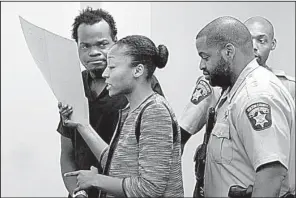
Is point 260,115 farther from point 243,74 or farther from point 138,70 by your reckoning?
point 138,70

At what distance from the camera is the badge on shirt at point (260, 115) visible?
3.89 feet

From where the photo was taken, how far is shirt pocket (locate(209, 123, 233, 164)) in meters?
1.29

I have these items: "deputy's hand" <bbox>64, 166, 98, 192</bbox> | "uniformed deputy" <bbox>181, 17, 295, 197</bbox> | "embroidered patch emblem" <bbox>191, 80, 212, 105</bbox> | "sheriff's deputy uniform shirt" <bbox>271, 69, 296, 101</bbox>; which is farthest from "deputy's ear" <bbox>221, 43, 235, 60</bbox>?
"sheriff's deputy uniform shirt" <bbox>271, 69, 296, 101</bbox>

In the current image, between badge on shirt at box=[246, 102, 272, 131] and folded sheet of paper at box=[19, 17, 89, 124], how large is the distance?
432 millimetres

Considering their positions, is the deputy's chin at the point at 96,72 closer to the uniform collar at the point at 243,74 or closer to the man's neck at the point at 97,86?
the man's neck at the point at 97,86

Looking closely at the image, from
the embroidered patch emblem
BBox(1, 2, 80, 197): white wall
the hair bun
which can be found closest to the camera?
the hair bun

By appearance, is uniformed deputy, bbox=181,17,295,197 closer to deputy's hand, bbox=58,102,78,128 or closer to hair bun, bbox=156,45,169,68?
hair bun, bbox=156,45,169,68

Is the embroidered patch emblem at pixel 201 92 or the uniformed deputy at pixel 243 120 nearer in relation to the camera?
the uniformed deputy at pixel 243 120

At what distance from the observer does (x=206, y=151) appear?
1398mm

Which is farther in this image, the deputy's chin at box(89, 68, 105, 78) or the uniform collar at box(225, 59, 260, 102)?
the deputy's chin at box(89, 68, 105, 78)

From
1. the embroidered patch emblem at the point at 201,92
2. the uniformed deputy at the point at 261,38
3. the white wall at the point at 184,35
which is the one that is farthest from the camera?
the white wall at the point at 184,35

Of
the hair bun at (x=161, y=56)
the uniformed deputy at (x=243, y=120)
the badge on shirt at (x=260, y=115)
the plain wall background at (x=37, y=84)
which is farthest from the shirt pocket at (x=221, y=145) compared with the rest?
the plain wall background at (x=37, y=84)


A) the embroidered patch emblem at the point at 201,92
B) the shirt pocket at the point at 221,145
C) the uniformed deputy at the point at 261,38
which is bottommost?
the shirt pocket at the point at 221,145

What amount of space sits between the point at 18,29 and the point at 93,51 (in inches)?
37.4
